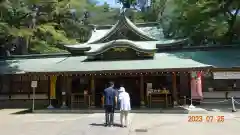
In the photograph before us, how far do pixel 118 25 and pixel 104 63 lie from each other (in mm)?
4252

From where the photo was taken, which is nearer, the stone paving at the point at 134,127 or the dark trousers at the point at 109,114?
the stone paving at the point at 134,127

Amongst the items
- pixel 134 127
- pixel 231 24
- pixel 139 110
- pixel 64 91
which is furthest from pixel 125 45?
pixel 231 24

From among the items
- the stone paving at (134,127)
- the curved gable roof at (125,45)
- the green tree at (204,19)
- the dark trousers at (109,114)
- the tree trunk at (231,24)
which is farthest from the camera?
the tree trunk at (231,24)

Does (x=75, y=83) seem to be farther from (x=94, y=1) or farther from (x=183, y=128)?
(x=94, y=1)

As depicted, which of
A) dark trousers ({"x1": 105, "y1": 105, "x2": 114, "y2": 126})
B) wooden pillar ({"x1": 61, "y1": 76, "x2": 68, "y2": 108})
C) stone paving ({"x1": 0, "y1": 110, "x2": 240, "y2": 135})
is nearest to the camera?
stone paving ({"x1": 0, "y1": 110, "x2": 240, "y2": 135})

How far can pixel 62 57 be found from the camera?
2541 centimetres

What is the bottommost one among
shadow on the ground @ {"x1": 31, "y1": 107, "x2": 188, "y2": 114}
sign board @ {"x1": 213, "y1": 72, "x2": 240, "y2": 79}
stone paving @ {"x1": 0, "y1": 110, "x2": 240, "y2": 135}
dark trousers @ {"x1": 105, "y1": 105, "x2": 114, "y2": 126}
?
stone paving @ {"x1": 0, "y1": 110, "x2": 240, "y2": 135}

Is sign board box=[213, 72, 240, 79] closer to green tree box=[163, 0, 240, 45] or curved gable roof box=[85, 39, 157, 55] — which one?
curved gable roof box=[85, 39, 157, 55]

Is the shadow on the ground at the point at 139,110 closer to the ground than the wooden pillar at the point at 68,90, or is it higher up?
closer to the ground

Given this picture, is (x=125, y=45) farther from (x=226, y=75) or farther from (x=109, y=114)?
(x=109, y=114)

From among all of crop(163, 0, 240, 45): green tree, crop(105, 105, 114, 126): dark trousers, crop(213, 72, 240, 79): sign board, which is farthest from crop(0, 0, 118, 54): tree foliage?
crop(213, 72, 240, 79): sign board

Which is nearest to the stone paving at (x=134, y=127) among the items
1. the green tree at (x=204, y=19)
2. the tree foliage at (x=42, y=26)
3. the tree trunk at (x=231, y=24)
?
the tree foliage at (x=42, y=26)

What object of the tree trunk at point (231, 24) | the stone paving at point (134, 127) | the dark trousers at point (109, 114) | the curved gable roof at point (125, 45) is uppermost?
the tree trunk at point (231, 24)

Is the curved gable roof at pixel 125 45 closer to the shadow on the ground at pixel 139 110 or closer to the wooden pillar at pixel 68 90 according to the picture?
the wooden pillar at pixel 68 90
